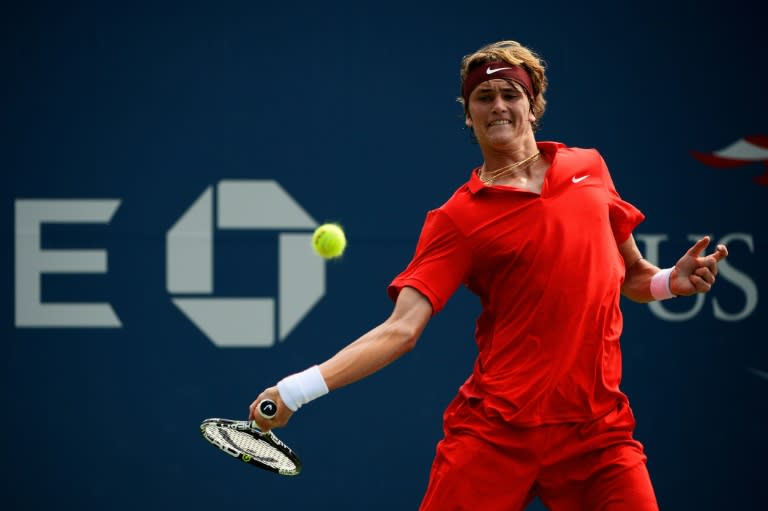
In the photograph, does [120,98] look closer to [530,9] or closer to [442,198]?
[442,198]

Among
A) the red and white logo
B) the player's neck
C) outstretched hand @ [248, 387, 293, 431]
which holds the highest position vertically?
the red and white logo

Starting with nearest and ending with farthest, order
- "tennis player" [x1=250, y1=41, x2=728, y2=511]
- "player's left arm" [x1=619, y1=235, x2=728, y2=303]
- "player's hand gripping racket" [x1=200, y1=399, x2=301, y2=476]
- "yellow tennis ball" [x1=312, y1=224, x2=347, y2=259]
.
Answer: "player's hand gripping racket" [x1=200, y1=399, x2=301, y2=476] → "tennis player" [x1=250, y1=41, x2=728, y2=511] → "player's left arm" [x1=619, y1=235, x2=728, y2=303] → "yellow tennis ball" [x1=312, y1=224, x2=347, y2=259]

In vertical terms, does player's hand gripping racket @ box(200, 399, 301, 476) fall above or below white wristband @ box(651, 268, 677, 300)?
below

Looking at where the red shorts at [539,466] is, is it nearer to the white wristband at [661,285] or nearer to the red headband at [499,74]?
the white wristband at [661,285]

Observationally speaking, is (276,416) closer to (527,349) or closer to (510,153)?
(527,349)

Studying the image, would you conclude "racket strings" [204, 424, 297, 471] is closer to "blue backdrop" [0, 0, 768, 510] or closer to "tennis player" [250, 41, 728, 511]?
"tennis player" [250, 41, 728, 511]

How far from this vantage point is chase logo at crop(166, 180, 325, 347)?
486cm

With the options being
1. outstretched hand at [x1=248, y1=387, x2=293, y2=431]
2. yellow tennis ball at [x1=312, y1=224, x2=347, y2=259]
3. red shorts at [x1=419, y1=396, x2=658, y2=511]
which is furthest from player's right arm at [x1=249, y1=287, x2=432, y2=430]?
yellow tennis ball at [x1=312, y1=224, x2=347, y2=259]

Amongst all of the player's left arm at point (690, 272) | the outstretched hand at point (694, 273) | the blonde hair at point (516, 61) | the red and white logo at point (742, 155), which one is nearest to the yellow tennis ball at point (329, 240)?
the blonde hair at point (516, 61)

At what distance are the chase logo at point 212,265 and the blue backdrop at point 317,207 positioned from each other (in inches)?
1.2

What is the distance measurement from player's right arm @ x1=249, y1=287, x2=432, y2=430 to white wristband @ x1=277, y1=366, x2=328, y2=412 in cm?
2

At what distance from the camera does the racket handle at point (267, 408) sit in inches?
104

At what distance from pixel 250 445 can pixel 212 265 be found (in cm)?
228

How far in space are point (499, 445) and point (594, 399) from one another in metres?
0.28
